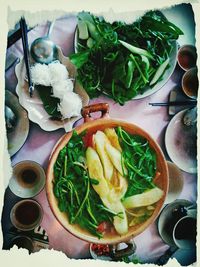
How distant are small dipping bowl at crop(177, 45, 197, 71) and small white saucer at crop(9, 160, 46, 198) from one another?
2.39 ft

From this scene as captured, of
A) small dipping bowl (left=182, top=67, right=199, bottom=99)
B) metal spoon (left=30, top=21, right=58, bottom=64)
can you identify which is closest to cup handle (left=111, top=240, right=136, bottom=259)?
small dipping bowl (left=182, top=67, right=199, bottom=99)

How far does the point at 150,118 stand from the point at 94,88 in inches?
10.4

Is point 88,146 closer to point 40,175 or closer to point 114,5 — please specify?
point 40,175

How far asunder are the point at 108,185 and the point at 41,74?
0.54 metres

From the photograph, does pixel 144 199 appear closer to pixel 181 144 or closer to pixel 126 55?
pixel 181 144

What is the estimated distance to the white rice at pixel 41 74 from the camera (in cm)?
172

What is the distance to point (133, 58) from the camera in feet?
5.56

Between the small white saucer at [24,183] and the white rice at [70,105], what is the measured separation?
0.24m

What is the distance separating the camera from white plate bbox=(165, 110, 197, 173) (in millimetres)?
1690

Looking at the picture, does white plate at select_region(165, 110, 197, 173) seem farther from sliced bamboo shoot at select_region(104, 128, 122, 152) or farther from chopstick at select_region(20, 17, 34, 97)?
chopstick at select_region(20, 17, 34, 97)

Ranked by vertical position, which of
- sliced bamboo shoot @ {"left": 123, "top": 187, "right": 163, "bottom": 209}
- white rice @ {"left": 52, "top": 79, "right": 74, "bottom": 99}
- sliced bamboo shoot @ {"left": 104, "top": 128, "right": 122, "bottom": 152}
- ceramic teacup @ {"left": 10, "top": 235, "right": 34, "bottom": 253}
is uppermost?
white rice @ {"left": 52, "top": 79, "right": 74, "bottom": 99}

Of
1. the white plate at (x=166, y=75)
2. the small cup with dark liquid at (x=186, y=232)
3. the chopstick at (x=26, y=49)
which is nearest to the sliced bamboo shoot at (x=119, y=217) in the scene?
the small cup with dark liquid at (x=186, y=232)

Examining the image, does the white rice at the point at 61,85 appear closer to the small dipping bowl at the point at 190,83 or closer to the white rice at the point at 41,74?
the white rice at the point at 41,74

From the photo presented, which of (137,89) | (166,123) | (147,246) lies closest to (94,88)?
(137,89)
